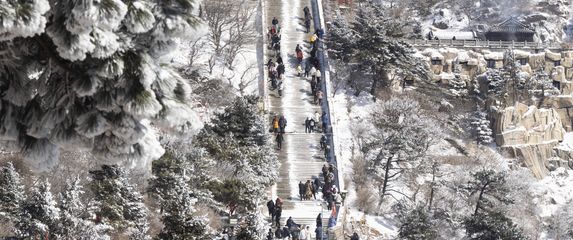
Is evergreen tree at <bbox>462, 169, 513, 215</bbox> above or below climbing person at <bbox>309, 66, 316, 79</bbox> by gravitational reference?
below

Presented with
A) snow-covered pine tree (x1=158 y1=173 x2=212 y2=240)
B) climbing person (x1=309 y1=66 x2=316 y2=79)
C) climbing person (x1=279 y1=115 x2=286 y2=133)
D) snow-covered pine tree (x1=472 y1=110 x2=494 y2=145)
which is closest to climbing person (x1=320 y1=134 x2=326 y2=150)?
climbing person (x1=279 y1=115 x2=286 y2=133)

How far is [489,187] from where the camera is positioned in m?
38.4

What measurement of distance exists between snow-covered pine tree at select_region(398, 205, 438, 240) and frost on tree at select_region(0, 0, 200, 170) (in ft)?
79.9

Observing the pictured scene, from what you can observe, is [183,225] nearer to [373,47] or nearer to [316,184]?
[316,184]

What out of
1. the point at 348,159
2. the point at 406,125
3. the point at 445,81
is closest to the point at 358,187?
the point at 348,159

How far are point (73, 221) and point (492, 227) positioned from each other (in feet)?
47.8

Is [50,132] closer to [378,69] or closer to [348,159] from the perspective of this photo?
[348,159]

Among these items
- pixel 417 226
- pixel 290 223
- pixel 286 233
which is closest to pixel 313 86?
pixel 417 226

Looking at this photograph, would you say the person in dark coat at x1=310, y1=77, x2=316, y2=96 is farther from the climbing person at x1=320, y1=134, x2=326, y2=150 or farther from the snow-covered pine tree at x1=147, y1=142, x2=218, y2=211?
the snow-covered pine tree at x1=147, y1=142, x2=218, y2=211

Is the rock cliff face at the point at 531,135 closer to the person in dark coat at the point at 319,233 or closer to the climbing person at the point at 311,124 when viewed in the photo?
the climbing person at the point at 311,124

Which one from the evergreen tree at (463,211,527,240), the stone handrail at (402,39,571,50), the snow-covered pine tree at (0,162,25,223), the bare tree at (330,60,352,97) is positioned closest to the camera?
the snow-covered pine tree at (0,162,25,223)

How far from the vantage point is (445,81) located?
5181cm

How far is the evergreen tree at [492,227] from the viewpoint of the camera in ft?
105

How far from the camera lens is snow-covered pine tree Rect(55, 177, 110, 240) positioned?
24359mm
